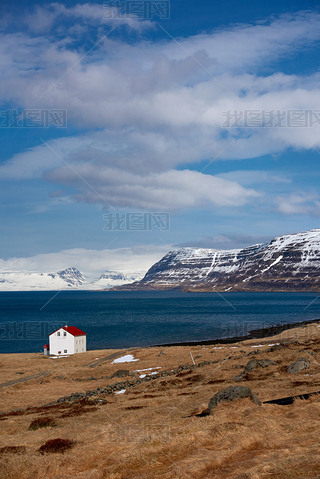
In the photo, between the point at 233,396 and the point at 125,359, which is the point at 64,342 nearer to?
the point at 125,359

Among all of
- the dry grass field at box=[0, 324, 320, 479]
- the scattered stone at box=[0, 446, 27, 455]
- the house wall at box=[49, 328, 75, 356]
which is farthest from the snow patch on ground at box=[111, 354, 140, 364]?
the scattered stone at box=[0, 446, 27, 455]

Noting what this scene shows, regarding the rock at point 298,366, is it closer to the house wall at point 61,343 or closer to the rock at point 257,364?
the rock at point 257,364

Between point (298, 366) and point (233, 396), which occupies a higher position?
point (233, 396)

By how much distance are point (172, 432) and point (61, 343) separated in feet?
213

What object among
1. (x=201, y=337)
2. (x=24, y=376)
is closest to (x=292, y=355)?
(x=24, y=376)

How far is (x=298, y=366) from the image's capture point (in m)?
38.8

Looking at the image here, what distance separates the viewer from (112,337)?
112 meters

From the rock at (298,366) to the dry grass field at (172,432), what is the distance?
0.69 meters

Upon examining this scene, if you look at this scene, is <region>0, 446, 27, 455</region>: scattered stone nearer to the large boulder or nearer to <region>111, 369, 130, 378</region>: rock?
the large boulder

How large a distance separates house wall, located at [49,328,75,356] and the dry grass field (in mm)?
38492

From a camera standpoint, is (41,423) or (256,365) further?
(256,365)

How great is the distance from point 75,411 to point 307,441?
18.9 metres

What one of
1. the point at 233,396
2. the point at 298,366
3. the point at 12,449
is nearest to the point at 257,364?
the point at 298,366

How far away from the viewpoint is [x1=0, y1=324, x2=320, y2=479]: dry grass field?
16328 mm
